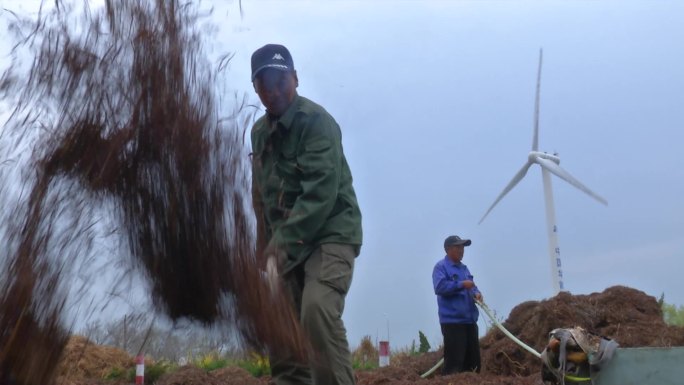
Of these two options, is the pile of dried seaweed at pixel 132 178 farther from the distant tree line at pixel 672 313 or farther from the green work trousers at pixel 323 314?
the distant tree line at pixel 672 313

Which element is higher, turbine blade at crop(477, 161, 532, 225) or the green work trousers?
turbine blade at crop(477, 161, 532, 225)

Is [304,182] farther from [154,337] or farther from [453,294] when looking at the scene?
[453,294]

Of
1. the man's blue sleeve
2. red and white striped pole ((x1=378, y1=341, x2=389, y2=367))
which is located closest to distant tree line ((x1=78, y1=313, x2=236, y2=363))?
the man's blue sleeve

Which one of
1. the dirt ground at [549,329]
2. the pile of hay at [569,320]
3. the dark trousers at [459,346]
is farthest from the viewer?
the pile of hay at [569,320]

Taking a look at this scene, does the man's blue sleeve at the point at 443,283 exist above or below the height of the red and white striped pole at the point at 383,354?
above

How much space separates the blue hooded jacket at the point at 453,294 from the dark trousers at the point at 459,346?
11cm

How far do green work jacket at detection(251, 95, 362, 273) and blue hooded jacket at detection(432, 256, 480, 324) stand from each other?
7751 mm

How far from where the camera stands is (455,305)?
517 inches

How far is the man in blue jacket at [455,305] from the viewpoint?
42.6ft

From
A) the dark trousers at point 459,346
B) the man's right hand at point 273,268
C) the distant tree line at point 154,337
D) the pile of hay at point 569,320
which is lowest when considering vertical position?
the distant tree line at point 154,337

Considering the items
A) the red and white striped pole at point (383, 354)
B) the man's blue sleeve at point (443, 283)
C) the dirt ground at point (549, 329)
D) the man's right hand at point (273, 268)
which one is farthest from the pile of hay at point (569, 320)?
the man's right hand at point (273, 268)

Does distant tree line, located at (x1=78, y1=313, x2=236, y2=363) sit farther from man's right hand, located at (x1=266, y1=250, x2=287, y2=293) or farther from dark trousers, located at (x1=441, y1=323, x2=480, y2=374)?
dark trousers, located at (x1=441, y1=323, x2=480, y2=374)

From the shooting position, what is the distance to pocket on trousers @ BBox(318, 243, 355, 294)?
200 inches

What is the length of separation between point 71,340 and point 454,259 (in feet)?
30.9
